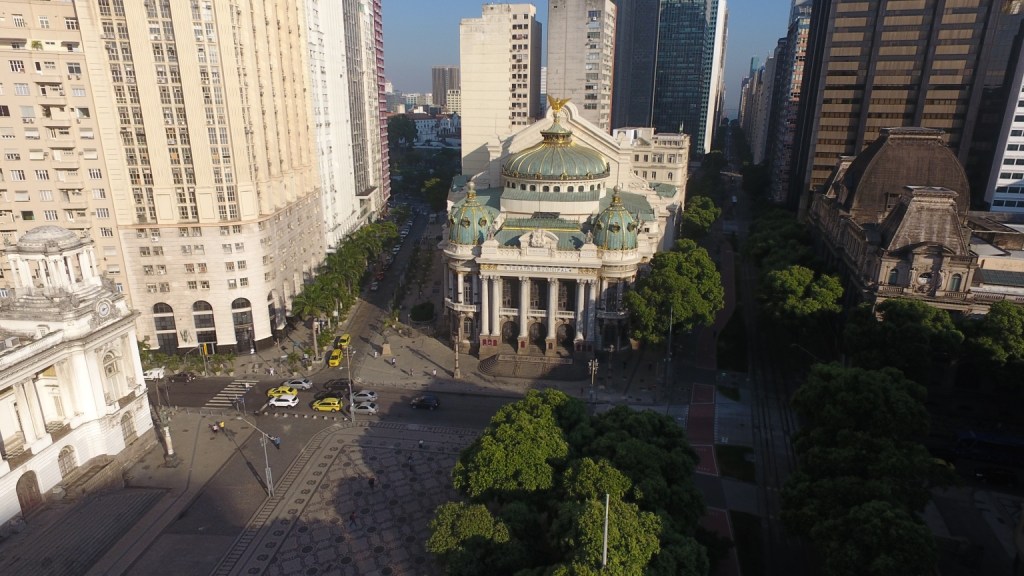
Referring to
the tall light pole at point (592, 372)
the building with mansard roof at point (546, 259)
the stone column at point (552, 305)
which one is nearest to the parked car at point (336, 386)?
the building with mansard roof at point (546, 259)

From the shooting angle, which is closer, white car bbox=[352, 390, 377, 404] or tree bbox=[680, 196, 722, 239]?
white car bbox=[352, 390, 377, 404]

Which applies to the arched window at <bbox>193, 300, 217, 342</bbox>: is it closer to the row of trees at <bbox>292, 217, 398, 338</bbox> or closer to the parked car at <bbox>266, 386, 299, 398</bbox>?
the row of trees at <bbox>292, 217, 398, 338</bbox>

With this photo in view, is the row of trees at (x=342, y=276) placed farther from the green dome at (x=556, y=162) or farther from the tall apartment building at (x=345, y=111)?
the green dome at (x=556, y=162)

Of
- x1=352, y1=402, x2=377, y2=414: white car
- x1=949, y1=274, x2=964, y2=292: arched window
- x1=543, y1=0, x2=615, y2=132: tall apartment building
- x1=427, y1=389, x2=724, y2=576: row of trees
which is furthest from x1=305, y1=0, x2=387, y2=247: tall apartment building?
x1=949, y1=274, x2=964, y2=292: arched window

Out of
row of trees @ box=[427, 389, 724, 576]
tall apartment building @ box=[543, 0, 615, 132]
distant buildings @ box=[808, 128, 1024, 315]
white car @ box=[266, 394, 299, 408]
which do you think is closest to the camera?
row of trees @ box=[427, 389, 724, 576]

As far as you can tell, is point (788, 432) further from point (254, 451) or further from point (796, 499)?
point (254, 451)

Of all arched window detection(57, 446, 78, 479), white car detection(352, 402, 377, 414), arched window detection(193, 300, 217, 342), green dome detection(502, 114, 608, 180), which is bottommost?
white car detection(352, 402, 377, 414)

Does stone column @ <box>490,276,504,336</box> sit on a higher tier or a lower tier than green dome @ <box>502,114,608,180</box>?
lower

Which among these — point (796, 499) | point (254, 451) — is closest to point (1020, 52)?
point (796, 499)
